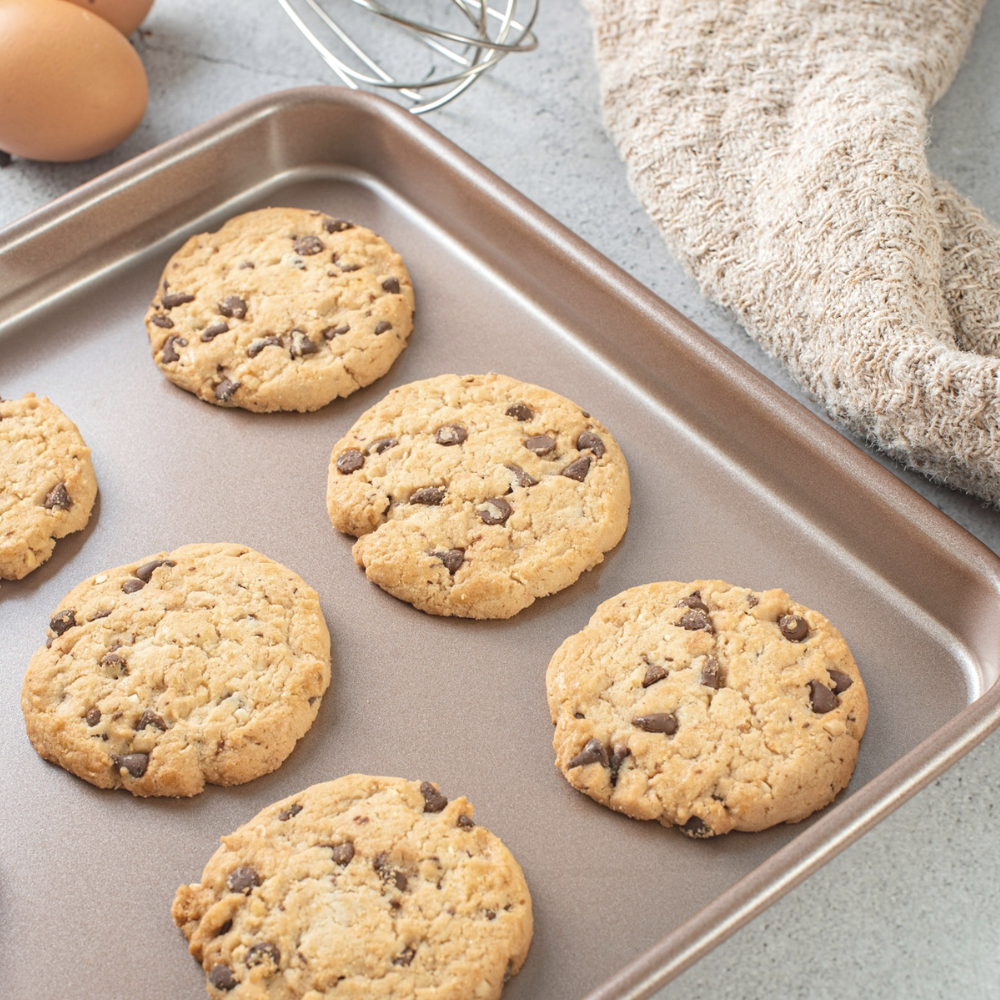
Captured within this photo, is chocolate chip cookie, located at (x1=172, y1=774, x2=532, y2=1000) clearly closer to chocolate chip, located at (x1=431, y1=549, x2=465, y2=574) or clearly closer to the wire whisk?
chocolate chip, located at (x1=431, y1=549, x2=465, y2=574)

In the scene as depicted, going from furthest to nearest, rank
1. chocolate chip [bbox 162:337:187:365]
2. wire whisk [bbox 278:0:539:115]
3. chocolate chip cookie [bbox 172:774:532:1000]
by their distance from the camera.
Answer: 1. wire whisk [bbox 278:0:539:115]
2. chocolate chip [bbox 162:337:187:365]
3. chocolate chip cookie [bbox 172:774:532:1000]

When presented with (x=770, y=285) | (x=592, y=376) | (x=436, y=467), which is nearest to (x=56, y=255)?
(x=436, y=467)

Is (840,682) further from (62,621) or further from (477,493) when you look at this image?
(62,621)

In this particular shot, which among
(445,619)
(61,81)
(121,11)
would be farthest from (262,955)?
(121,11)

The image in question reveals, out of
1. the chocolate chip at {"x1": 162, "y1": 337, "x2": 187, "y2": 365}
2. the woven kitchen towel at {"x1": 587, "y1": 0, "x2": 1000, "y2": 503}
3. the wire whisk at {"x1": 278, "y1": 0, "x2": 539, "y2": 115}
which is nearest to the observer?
the woven kitchen towel at {"x1": 587, "y1": 0, "x2": 1000, "y2": 503}

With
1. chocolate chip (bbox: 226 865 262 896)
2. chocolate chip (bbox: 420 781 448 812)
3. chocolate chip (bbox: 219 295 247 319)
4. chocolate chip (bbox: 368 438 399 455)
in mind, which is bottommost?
chocolate chip (bbox: 226 865 262 896)

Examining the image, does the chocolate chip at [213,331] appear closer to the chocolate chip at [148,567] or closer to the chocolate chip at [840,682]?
the chocolate chip at [148,567]

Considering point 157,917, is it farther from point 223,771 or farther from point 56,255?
point 56,255

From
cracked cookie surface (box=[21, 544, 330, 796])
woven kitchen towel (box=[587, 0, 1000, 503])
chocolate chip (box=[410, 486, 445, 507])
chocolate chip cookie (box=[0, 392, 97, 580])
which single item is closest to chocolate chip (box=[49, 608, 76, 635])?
cracked cookie surface (box=[21, 544, 330, 796])
